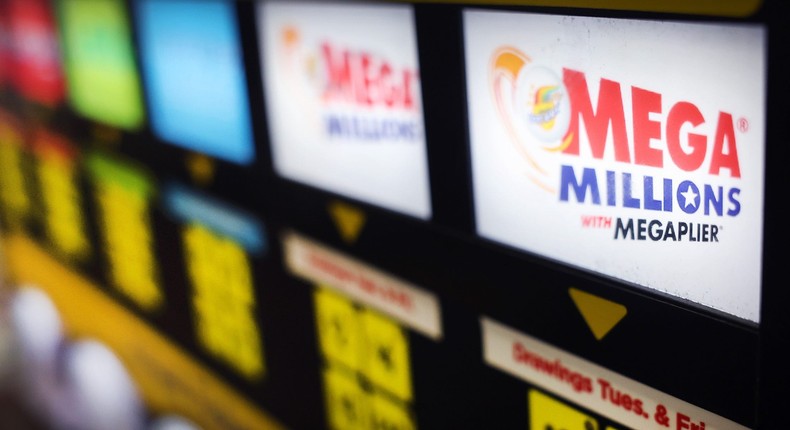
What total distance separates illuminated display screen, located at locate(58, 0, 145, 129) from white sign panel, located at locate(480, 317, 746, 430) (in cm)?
122

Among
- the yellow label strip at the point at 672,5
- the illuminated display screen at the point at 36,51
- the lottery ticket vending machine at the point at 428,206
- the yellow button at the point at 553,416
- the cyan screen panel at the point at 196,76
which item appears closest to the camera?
the yellow label strip at the point at 672,5

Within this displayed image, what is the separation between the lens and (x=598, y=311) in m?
1.20

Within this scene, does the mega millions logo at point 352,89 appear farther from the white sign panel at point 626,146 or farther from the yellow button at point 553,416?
the yellow button at point 553,416

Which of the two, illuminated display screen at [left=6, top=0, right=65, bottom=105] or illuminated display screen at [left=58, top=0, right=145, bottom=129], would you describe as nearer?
illuminated display screen at [left=58, top=0, right=145, bottom=129]

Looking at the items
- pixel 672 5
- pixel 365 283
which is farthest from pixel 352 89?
pixel 672 5

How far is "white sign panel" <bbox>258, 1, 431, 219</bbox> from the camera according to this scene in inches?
58.2

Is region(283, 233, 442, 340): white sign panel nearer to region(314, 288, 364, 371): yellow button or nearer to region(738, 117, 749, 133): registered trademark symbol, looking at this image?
region(314, 288, 364, 371): yellow button

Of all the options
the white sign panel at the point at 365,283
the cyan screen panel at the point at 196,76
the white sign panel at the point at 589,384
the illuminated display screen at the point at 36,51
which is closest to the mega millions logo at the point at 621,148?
the white sign panel at the point at 589,384

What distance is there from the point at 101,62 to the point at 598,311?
5.44 ft

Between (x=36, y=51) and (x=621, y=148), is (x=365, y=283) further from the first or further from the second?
(x=36, y=51)

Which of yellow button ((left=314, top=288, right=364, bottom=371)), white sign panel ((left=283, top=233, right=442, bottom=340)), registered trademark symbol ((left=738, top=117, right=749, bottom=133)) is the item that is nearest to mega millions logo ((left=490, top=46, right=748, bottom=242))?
registered trademark symbol ((left=738, top=117, right=749, bottom=133))

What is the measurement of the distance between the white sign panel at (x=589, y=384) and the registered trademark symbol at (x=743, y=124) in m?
0.34

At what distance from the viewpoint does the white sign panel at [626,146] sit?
3.35 ft

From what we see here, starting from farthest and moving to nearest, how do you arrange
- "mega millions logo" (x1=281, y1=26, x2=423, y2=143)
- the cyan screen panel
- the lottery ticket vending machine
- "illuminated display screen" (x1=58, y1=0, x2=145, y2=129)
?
"illuminated display screen" (x1=58, y1=0, x2=145, y2=129)
the cyan screen panel
"mega millions logo" (x1=281, y1=26, x2=423, y2=143)
the lottery ticket vending machine
